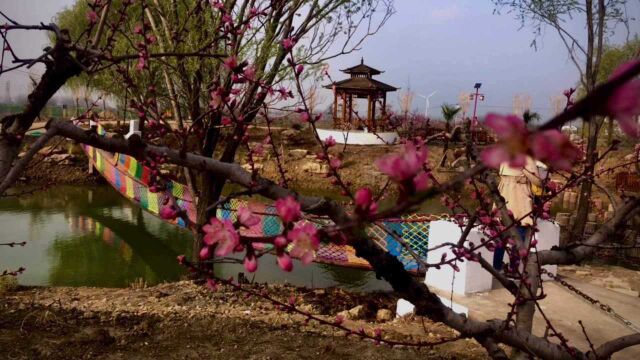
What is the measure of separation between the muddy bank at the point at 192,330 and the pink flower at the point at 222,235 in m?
1.97

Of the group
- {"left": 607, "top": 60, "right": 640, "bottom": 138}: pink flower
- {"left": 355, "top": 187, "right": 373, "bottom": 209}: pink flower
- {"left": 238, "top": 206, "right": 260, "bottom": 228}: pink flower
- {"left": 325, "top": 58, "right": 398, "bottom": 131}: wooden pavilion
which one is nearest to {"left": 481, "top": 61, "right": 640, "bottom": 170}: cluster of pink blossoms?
{"left": 607, "top": 60, "right": 640, "bottom": 138}: pink flower

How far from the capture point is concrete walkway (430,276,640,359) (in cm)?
350

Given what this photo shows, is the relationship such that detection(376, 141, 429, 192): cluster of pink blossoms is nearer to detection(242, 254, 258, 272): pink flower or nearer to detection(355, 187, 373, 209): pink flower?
detection(355, 187, 373, 209): pink flower

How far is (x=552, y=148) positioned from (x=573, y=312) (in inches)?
166

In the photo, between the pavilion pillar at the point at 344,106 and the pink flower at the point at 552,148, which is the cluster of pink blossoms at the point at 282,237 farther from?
the pavilion pillar at the point at 344,106

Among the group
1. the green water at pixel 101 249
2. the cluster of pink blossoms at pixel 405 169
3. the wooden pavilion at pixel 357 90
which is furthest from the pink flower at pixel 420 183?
the wooden pavilion at pixel 357 90

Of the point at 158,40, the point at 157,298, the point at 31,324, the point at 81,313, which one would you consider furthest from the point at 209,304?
the point at 158,40

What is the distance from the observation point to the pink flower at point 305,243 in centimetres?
69

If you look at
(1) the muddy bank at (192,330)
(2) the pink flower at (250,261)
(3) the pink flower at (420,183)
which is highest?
(3) the pink flower at (420,183)

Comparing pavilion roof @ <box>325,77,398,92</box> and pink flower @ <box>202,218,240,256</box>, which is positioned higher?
pavilion roof @ <box>325,77,398,92</box>

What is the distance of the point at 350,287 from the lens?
612cm

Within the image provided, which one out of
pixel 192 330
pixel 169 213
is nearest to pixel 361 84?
pixel 192 330

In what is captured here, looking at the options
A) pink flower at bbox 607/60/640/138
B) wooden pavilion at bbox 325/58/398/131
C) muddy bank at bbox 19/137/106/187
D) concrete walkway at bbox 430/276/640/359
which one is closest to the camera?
pink flower at bbox 607/60/640/138

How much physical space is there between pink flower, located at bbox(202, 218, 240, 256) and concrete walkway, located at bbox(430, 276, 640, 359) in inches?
131
